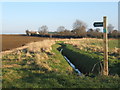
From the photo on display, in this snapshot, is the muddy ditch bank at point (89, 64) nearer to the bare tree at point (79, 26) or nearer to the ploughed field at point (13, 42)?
the ploughed field at point (13, 42)

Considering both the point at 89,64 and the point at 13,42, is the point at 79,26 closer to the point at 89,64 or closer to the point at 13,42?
the point at 13,42

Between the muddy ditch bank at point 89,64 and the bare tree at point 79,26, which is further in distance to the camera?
the bare tree at point 79,26

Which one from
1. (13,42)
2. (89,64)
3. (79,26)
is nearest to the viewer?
(89,64)

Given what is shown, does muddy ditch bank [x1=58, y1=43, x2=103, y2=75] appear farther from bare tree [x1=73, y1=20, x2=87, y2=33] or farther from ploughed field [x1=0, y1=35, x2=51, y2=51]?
bare tree [x1=73, y1=20, x2=87, y2=33]

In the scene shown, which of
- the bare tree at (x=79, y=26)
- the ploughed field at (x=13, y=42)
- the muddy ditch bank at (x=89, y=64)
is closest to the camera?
the muddy ditch bank at (x=89, y=64)

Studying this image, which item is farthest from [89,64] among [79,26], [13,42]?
[79,26]

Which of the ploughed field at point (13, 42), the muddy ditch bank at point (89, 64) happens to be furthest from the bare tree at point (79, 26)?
the muddy ditch bank at point (89, 64)

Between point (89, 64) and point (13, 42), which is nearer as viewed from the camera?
point (89, 64)

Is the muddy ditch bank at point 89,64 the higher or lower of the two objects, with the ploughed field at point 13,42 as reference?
lower

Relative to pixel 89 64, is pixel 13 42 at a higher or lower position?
higher

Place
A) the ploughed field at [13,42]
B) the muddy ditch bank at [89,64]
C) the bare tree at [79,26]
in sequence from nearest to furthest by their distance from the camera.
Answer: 1. the muddy ditch bank at [89,64]
2. the ploughed field at [13,42]
3. the bare tree at [79,26]

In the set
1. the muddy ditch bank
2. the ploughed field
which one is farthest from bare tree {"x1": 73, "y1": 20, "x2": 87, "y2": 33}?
the muddy ditch bank

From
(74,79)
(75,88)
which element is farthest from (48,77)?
(75,88)

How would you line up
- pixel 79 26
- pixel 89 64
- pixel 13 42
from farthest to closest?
pixel 79 26
pixel 13 42
pixel 89 64
